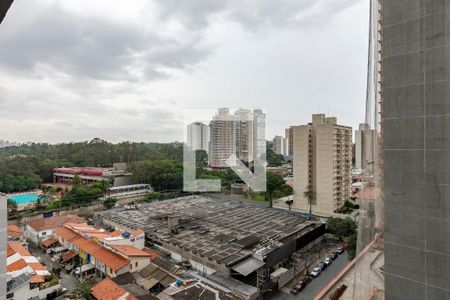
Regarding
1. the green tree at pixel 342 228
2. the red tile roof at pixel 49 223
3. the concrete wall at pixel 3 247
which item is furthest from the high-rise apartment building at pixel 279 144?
the concrete wall at pixel 3 247

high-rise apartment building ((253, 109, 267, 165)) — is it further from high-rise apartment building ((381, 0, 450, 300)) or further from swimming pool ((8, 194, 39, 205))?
swimming pool ((8, 194, 39, 205))

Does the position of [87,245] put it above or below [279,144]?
below

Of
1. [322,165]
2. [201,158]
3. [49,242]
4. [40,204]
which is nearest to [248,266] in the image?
[49,242]

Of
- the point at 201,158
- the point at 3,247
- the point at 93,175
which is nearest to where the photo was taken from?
the point at 3,247

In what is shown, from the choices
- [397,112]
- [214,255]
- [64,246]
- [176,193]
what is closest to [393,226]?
[397,112]

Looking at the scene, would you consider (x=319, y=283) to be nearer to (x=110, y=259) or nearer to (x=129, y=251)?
(x=129, y=251)

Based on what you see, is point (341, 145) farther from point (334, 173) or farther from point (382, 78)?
point (382, 78)

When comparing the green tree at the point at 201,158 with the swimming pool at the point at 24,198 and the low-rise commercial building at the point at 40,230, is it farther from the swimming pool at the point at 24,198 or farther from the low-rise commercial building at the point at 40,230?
the swimming pool at the point at 24,198
